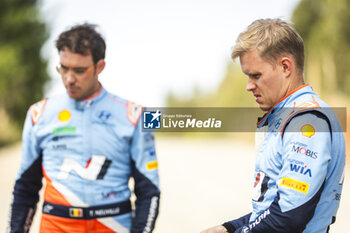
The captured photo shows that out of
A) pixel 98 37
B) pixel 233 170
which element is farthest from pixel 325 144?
pixel 233 170

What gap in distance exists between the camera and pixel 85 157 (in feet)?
11.1

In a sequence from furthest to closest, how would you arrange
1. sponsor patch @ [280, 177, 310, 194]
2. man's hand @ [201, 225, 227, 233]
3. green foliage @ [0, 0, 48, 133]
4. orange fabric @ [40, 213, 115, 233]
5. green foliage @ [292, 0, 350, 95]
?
green foliage @ [292, 0, 350, 95] < green foliage @ [0, 0, 48, 133] < orange fabric @ [40, 213, 115, 233] < man's hand @ [201, 225, 227, 233] < sponsor patch @ [280, 177, 310, 194]

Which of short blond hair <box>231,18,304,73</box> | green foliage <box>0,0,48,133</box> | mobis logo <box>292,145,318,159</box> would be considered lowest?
mobis logo <box>292,145,318,159</box>

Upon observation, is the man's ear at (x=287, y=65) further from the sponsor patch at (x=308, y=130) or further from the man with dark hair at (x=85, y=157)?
the man with dark hair at (x=85, y=157)

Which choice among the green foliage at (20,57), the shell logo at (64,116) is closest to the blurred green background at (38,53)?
the green foliage at (20,57)

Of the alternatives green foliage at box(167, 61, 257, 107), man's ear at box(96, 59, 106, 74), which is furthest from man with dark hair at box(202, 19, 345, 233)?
green foliage at box(167, 61, 257, 107)

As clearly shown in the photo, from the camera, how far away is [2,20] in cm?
2459

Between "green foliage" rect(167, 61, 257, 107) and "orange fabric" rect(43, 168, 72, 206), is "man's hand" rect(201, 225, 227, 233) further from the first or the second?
"green foliage" rect(167, 61, 257, 107)

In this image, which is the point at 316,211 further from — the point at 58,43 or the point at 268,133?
the point at 58,43

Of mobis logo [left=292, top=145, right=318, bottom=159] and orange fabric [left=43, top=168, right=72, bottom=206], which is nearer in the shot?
mobis logo [left=292, top=145, right=318, bottom=159]

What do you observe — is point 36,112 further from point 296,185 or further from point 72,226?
point 296,185

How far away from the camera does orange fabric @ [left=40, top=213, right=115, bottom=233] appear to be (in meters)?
3.29

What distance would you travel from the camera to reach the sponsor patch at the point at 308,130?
1944 millimetres

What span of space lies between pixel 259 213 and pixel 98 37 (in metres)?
2.10
